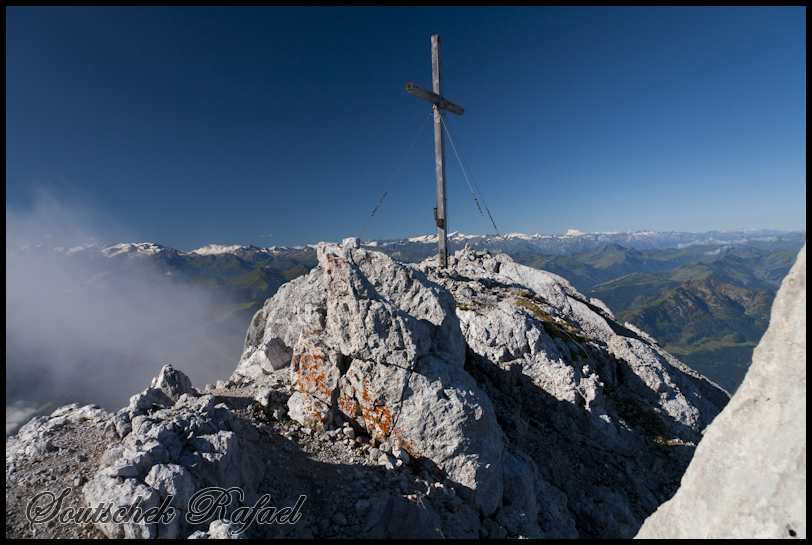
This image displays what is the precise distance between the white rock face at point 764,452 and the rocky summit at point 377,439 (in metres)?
5.25

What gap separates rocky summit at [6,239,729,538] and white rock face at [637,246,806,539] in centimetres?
525

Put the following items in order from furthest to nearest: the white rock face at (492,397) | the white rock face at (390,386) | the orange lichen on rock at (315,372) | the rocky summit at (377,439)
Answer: the orange lichen on rock at (315,372)
the white rock face at (492,397)
the white rock face at (390,386)
the rocky summit at (377,439)

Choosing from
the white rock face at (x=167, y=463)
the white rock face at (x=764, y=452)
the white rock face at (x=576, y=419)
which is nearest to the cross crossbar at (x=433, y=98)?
the white rock face at (x=576, y=419)

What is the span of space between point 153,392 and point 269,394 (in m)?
4.09

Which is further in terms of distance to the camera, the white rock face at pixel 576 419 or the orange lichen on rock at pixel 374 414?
the white rock face at pixel 576 419

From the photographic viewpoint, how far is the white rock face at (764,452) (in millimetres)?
3682

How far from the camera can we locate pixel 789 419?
150 inches

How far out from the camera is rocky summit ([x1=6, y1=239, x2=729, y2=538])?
212 inches

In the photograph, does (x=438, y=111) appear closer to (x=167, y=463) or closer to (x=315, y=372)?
(x=315, y=372)

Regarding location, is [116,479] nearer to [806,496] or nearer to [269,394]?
[269,394]

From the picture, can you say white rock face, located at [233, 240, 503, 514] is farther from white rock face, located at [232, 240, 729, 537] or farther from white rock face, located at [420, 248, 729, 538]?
white rock face, located at [420, 248, 729, 538]

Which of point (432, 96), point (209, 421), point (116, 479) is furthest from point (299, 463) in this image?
point (432, 96)

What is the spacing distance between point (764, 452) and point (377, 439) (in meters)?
8.75

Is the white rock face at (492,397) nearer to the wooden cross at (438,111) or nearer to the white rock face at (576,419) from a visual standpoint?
the white rock face at (576,419)
